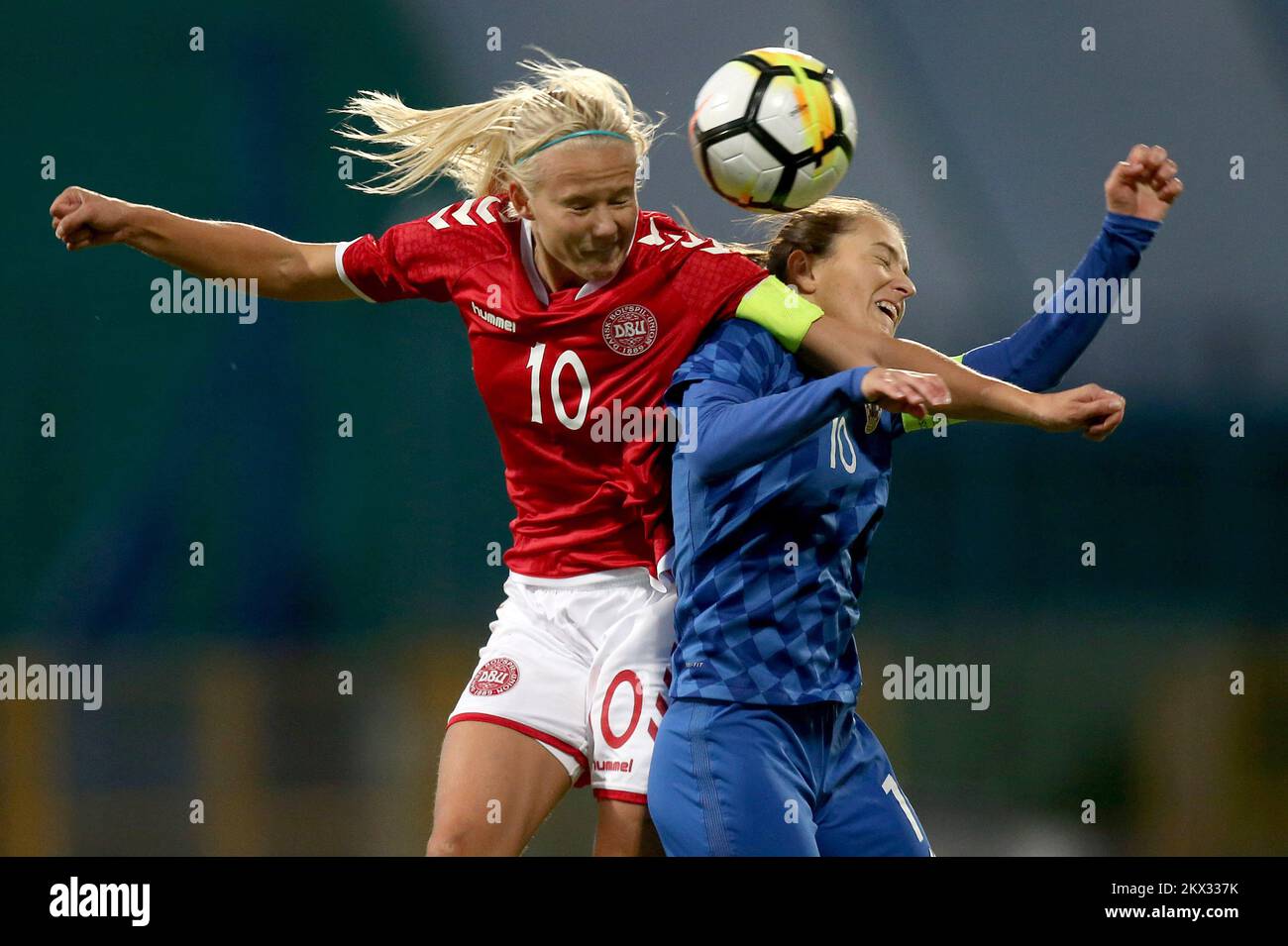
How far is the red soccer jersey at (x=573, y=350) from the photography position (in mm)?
3469

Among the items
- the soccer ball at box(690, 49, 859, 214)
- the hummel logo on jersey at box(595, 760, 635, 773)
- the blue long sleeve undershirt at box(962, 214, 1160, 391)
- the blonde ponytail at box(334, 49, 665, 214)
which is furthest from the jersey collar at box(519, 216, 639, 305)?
the hummel logo on jersey at box(595, 760, 635, 773)

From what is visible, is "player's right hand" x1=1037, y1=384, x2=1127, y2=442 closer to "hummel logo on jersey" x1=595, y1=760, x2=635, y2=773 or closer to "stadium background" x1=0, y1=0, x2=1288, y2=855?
"hummel logo on jersey" x1=595, y1=760, x2=635, y2=773

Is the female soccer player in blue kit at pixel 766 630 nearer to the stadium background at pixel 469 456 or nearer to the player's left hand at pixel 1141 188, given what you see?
the player's left hand at pixel 1141 188

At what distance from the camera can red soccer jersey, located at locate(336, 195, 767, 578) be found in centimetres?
347

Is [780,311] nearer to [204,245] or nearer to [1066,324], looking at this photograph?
[1066,324]

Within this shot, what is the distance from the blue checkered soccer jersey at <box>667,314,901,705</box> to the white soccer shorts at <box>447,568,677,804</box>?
0.26 m

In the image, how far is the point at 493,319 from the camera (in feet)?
11.7

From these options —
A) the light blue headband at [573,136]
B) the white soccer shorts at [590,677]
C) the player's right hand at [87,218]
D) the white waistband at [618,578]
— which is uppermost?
the light blue headband at [573,136]

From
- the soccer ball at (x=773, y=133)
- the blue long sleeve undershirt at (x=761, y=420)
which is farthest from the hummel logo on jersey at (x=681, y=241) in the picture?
the blue long sleeve undershirt at (x=761, y=420)

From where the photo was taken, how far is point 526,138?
351 cm

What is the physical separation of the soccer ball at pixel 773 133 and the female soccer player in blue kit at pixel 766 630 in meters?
0.34

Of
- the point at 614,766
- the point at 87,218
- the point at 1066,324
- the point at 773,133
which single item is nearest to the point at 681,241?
the point at 773,133

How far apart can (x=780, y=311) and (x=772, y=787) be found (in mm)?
992
